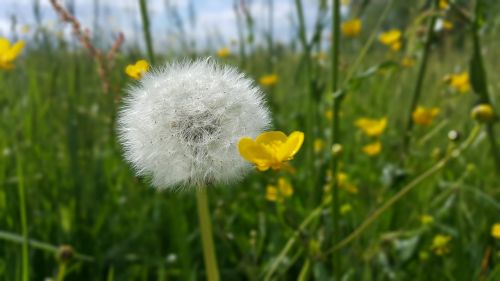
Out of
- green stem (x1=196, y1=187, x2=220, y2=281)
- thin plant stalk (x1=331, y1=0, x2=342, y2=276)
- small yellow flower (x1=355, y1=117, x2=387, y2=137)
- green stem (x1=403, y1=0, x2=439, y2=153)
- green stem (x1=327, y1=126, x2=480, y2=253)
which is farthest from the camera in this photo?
small yellow flower (x1=355, y1=117, x2=387, y2=137)

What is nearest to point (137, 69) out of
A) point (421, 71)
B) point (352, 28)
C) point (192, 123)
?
point (192, 123)

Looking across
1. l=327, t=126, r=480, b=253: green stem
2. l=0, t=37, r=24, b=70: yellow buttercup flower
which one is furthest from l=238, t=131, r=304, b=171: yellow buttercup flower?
l=0, t=37, r=24, b=70: yellow buttercup flower

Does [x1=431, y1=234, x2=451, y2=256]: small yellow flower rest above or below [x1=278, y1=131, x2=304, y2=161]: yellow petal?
below

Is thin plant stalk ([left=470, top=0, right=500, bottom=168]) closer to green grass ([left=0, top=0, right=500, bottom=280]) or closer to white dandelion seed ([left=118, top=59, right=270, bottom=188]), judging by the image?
green grass ([left=0, top=0, right=500, bottom=280])

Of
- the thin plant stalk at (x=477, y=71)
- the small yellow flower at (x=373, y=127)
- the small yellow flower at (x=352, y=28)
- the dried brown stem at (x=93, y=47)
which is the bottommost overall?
the small yellow flower at (x=373, y=127)

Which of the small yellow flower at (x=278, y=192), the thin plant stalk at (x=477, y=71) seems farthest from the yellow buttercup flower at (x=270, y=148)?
the thin plant stalk at (x=477, y=71)

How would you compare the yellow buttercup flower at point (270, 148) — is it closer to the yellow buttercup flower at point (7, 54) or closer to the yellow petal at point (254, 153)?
the yellow petal at point (254, 153)
